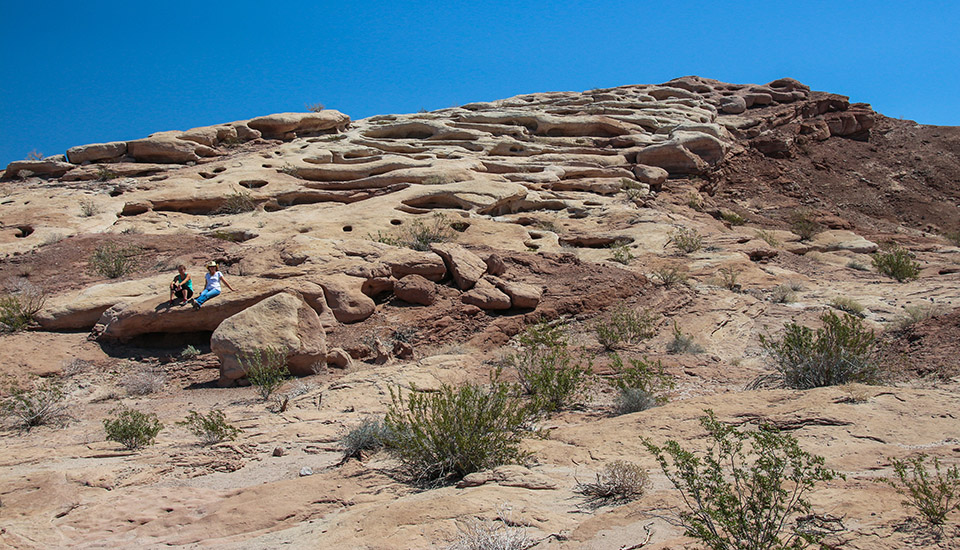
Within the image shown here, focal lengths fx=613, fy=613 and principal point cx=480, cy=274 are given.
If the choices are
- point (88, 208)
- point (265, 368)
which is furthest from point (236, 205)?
point (265, 368)

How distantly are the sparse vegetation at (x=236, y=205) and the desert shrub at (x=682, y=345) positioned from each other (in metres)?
10.9

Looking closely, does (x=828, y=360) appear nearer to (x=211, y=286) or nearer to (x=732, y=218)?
(x=211, y=286)

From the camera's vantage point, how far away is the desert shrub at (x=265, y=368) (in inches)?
295

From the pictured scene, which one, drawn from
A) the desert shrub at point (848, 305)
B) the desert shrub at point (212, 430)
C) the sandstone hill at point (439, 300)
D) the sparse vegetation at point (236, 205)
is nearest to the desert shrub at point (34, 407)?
the sandstone hill at point (439, 300)

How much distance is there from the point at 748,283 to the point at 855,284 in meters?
2.23

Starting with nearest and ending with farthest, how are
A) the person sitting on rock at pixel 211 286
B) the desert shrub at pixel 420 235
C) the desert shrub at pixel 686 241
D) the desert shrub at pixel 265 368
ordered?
the desert shrub at pixel 265 368, the person sitting on rock at pixel 211 286, the desert shrub at pixel 420 235, the desert shrub at pixel 686 241

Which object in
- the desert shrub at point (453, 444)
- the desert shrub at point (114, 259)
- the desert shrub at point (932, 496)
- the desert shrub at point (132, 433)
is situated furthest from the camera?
the desert shrub at point (114, 259)

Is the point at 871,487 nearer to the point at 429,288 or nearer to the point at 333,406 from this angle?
the point at 333,406

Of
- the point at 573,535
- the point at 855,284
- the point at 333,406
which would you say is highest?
the point at 855,284

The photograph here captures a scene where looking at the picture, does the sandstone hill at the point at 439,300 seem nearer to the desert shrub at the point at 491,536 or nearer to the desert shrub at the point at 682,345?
the desert shrub at the point at 491,536

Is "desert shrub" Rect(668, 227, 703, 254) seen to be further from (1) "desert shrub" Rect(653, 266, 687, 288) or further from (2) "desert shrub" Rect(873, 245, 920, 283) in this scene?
(2) "desert shrub" Rect(873, 245, 920, 283)

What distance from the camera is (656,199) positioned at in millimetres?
17734

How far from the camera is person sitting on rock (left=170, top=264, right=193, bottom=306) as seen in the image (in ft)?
29.9

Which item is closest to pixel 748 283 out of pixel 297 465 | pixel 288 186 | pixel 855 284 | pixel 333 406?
pixel 855 284
